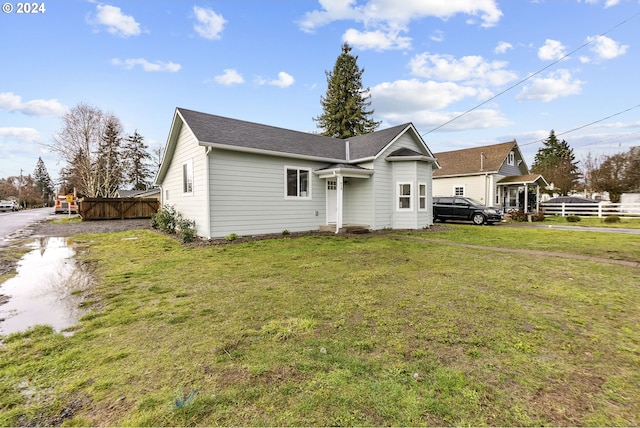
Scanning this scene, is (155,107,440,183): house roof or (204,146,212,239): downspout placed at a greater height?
(155,107,440,183): house roof

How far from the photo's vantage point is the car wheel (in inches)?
701

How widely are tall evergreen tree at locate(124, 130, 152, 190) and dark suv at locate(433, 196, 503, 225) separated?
4685 cm

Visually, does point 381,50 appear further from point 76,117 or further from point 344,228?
point 76,117

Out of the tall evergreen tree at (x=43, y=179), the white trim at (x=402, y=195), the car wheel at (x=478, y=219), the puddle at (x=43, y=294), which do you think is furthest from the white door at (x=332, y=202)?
the tall evergreen tree at (x=43, y=179)

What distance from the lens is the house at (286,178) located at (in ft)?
35.2

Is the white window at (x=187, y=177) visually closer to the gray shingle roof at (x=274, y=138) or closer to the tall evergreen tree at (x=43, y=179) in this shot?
the gray shingle roof at (x=274, y=138)

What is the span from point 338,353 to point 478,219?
18065 mm

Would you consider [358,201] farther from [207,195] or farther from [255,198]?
[207,195]

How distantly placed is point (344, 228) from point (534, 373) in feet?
33.8

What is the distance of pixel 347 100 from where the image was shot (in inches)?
1350

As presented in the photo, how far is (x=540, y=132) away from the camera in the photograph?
27.5m

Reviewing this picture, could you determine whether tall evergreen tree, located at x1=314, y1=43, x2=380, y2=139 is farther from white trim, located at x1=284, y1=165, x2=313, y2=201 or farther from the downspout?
the downspout

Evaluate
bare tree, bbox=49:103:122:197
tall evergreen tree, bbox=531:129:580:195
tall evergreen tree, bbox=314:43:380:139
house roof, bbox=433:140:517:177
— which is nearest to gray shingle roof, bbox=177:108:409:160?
house roof, bbox=433:140:517:177

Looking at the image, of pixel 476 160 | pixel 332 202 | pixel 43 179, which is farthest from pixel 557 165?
pixel 43 179
